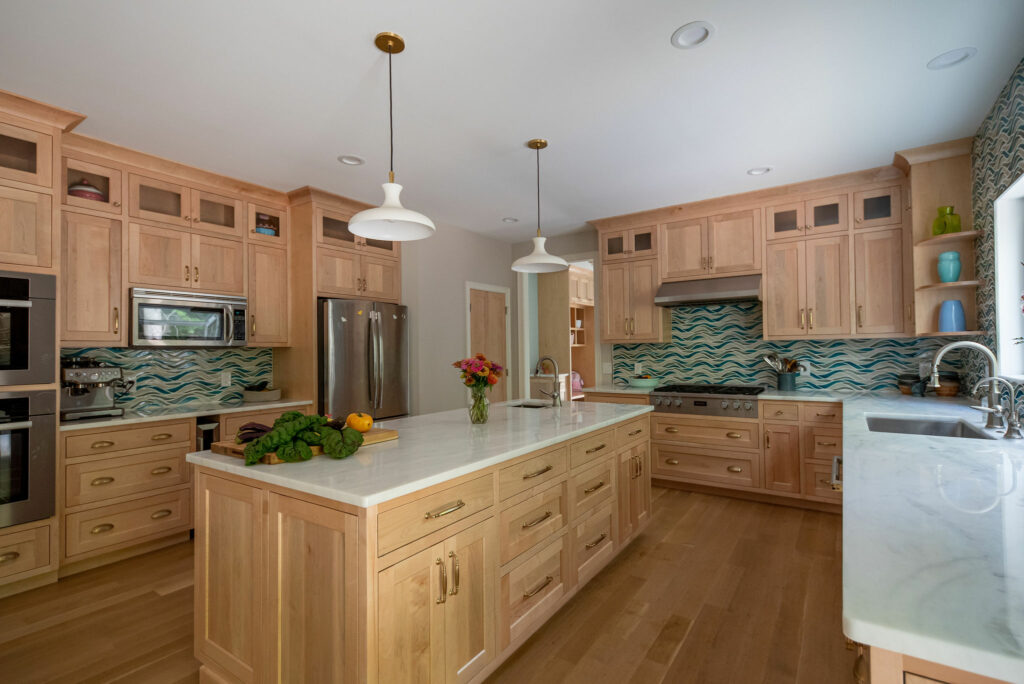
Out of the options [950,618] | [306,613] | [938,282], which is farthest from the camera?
[938,282]

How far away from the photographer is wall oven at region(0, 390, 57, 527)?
8.33 feet

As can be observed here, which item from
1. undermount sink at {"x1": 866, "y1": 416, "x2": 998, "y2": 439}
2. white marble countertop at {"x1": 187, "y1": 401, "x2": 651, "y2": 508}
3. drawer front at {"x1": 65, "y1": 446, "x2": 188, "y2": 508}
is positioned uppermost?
white marble countertop at {"x1": 187, "y1": 401, "x2": 651, "y2": 508}

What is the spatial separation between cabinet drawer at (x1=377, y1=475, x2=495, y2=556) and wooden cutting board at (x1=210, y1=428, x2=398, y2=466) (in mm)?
484

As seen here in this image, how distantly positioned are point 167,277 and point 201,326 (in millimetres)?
393

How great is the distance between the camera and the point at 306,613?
1.48 meters

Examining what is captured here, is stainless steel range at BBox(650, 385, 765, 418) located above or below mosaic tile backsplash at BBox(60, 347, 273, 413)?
below

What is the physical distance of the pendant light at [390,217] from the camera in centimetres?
200

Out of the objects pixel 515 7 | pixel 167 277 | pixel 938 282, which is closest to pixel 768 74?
pixel 515 7

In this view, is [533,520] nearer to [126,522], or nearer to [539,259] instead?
[539,259]

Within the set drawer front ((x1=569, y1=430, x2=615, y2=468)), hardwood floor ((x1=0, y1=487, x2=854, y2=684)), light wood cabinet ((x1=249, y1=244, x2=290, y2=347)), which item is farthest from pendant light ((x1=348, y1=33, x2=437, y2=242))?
light wood cabinet ((x1=249, y1=244, x2=290, y2=347))

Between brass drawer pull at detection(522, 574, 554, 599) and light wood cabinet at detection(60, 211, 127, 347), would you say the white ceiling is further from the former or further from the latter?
brass drawer pull at detection(522, 574, 554, 599)

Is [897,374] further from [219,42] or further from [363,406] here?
[219,42]

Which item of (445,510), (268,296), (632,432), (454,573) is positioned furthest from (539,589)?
(268,296)

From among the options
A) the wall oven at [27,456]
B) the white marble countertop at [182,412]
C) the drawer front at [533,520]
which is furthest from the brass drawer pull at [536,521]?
the wall oven at [27,456]
